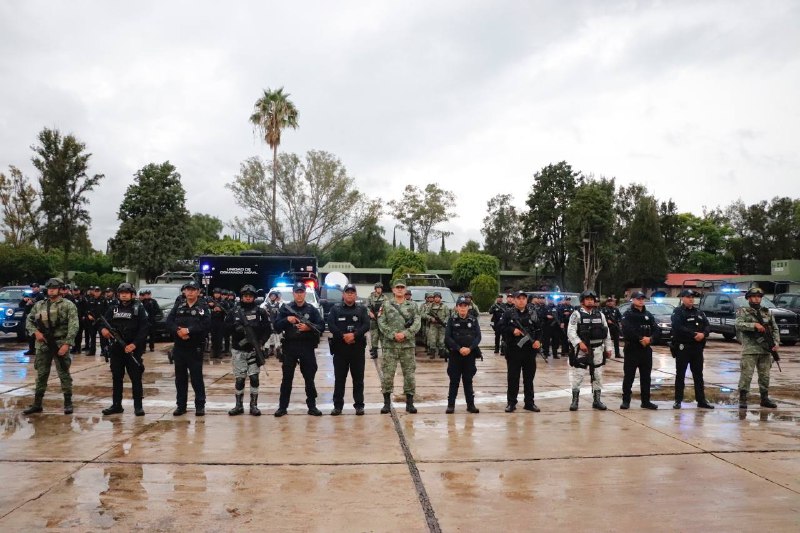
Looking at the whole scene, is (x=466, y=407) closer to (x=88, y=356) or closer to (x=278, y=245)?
(x=88, y=356)

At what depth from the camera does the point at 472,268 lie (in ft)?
156

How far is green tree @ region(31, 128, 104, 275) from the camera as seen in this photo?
4066cm

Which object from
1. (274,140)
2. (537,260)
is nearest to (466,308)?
(274,140)

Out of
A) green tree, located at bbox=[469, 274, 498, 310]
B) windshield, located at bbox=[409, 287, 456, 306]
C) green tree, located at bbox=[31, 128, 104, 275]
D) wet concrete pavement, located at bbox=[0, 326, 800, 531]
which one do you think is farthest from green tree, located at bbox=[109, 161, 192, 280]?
wet concrete pavement, located at bbox=[0, 326, 800, 531]

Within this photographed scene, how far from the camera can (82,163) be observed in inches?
1624

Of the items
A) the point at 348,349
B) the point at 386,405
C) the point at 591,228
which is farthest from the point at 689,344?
the point at 591,228

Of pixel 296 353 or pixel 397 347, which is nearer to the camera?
pixel 296 353

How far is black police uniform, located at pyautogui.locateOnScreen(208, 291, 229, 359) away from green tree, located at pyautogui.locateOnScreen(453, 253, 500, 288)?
34279 millimetres

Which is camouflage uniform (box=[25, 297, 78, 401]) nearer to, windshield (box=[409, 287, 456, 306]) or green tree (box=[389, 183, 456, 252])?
windshield (box=[409, 287, 456, 306])

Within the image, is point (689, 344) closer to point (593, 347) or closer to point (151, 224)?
point (593, 347)

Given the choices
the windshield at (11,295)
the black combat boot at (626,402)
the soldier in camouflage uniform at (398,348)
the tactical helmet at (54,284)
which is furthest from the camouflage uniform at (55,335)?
the windshield at (11,295)

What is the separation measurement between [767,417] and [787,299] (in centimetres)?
1409

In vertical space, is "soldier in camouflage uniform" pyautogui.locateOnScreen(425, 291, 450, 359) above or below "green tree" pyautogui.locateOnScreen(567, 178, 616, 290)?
below

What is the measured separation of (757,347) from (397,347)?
5224mm
